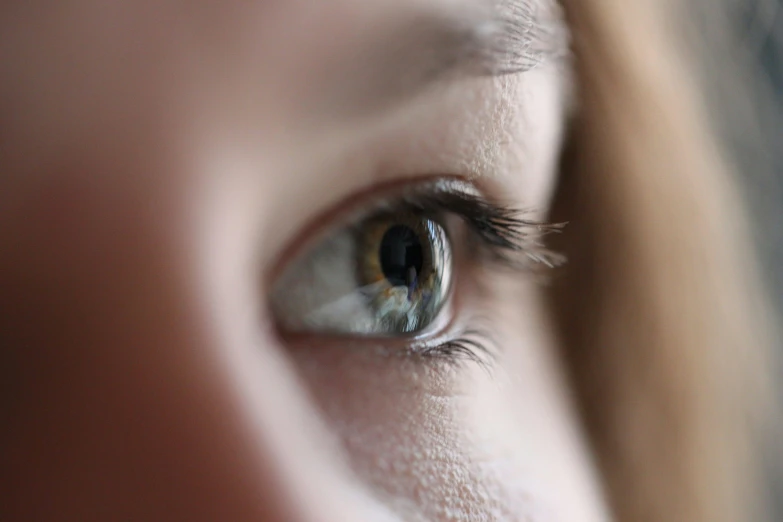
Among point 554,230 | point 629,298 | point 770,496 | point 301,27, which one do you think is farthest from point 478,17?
point 770,496

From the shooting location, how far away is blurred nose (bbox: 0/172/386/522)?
0.30 m

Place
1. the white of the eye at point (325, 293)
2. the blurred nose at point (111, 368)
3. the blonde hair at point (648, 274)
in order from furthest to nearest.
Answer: the blonde hair at point (648, 274) → the white of the eye at point (325, 293) → the blurred nose at point (111, 368)

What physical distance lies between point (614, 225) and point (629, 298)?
0.07 m

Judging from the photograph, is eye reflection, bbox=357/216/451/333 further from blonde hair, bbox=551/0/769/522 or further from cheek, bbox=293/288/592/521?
blonde hair, bbox=551/0/769/522

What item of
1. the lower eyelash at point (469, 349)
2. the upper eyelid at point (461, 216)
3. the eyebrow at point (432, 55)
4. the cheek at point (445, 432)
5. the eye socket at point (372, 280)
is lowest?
the cheek at point (445, 432)

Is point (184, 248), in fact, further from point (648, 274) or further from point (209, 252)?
point (648, 274)

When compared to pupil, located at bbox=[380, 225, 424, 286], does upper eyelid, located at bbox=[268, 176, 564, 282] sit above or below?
above

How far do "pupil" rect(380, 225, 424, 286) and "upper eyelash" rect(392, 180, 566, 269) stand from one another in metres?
0.02

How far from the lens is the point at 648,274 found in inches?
24.9

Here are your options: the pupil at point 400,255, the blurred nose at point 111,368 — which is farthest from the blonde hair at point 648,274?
the blurred nose at point 111,368

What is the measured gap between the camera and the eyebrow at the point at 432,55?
366 millimetres

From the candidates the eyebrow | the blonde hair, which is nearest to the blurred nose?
the eyebrow

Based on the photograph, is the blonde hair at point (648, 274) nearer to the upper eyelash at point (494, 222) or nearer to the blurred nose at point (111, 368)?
the upper eyelash at point (494, 222)

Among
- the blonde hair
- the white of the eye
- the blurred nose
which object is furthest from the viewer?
the blonde hair
